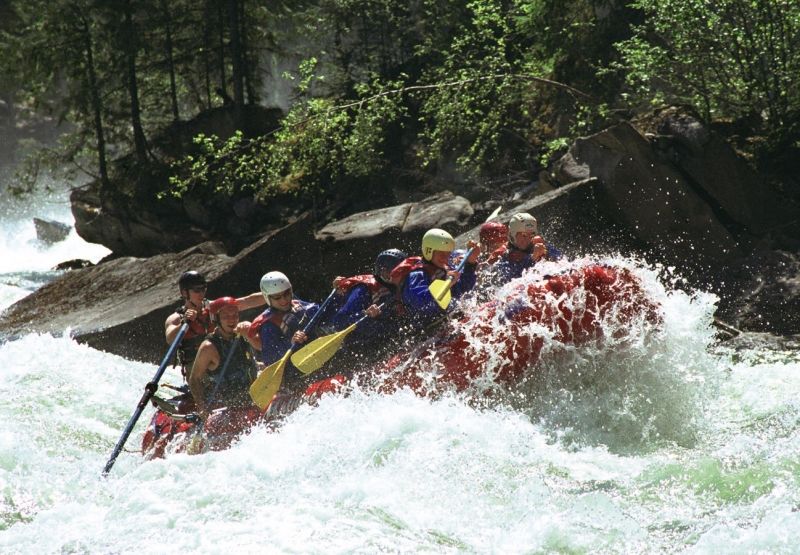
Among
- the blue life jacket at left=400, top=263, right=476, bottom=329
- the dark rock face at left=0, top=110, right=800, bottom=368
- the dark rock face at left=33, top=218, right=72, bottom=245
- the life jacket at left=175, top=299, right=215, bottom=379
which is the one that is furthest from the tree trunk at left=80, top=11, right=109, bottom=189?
the blue life jacket at left=400, top=263, right=476, bottom=329

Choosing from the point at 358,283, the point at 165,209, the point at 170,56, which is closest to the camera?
the point at 358,283

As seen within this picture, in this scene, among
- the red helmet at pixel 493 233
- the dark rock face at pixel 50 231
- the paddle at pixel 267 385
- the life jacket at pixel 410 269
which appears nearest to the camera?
the paddle at pixel 267 385

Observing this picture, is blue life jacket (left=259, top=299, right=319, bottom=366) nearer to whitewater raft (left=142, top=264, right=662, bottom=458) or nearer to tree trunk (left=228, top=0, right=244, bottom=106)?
whitewater raft (left=142, top=264, right=662, bottom=458)

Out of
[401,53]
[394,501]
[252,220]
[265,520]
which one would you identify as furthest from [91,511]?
[401,53]

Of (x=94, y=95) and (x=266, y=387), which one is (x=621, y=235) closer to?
(x=266, y=387)

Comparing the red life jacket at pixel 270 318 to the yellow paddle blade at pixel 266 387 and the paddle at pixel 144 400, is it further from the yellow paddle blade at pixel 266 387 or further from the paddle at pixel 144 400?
the paddle at pixel 144 400

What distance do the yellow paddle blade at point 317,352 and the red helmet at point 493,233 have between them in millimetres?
2243

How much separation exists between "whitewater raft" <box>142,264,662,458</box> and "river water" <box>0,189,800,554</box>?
0.12 meters

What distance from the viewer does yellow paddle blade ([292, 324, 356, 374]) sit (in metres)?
7.45

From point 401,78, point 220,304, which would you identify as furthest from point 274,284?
point 401,78

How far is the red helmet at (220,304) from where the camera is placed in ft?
25.1

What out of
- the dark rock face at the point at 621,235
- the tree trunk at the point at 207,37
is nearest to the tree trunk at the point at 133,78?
the tree trunk at the point at 207,37

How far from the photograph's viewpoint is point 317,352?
7.45 metres

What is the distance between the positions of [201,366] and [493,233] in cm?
312
